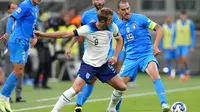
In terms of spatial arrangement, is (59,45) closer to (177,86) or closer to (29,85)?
(29,85)

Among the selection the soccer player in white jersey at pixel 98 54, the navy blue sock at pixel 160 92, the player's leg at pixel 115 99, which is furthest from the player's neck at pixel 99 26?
the navy blue sock at pixel 160 92

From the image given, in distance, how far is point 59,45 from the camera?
2614 centimetres

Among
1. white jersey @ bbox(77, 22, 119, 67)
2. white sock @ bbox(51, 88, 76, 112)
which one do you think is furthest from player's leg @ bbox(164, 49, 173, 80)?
white sock @ bbox(51, 88, 76, 112)

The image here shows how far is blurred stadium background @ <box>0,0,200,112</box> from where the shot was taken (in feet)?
56.9

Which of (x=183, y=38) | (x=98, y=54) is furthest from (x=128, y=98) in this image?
(x=183, y=38)

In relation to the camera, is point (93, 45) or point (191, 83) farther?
point (191, 83)

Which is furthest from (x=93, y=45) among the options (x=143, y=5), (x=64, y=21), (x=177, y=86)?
(x=143, y=5)

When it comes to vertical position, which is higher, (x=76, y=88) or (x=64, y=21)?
(x=76, y=88)

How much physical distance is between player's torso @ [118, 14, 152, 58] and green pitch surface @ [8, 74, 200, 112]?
136 centimetres

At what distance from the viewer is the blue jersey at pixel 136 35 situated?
14.8 m

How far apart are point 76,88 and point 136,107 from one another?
10.9 ft

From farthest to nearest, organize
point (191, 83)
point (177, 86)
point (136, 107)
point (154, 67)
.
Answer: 1. point (191, 83)
2. point (177, 86)
3. point (136, 107)
4. point (154, 67)

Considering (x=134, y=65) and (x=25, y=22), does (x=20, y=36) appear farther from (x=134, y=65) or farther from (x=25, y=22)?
(x=134, y=65)

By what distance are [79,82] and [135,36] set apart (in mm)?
2090
